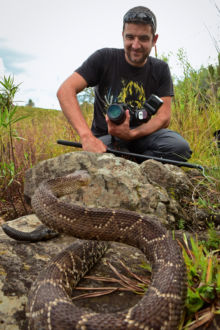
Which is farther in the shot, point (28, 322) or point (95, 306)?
point (95, 306)

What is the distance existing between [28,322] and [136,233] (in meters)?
1.23

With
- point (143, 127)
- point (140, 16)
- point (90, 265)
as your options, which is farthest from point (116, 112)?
point (90, 265)

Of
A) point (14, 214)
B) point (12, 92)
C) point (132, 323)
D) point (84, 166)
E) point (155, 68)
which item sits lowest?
point (14, 214)

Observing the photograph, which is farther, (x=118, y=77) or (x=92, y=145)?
(x=118, y=77)

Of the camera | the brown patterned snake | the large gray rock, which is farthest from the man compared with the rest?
the brown patterned snake

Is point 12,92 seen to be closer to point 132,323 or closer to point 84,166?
point 84,166

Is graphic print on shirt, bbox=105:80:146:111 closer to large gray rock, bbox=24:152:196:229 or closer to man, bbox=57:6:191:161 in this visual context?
man, bbox=57:6:191:161

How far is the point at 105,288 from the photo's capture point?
2.46 m

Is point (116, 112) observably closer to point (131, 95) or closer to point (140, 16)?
point (131, 95)

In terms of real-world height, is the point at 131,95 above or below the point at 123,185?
above

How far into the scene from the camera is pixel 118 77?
6.68 metres

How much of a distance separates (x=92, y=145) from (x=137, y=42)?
255cm

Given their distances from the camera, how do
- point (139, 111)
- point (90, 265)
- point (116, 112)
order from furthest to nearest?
1. point (139, 111)
2. point (116, 112)
3. point (90, 265)

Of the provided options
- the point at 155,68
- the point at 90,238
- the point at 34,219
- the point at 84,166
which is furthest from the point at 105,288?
the point at 155,68
